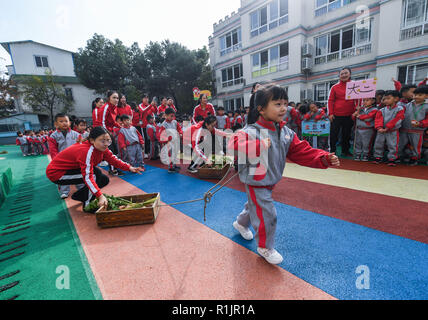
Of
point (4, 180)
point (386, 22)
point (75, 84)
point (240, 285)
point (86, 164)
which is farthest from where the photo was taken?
point (75, 84)

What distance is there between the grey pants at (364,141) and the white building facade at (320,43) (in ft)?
26.5

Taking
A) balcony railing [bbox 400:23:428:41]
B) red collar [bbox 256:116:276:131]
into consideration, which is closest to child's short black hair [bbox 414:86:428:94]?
red collar [bbox 256:116:276:131]

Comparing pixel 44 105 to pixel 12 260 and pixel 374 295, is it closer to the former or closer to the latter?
pixel 12 260

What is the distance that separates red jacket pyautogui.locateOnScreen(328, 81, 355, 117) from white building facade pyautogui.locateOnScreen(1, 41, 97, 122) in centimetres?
2861

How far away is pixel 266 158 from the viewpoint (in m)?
1.89

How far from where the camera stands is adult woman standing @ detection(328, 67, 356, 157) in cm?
579

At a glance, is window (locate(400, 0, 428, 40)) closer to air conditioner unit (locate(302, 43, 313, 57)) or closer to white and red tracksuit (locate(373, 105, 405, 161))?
air conditioner unit (locate(302, 43, 313, 57))

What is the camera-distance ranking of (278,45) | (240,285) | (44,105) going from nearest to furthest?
(240,285)
(278,45)
(44,105)

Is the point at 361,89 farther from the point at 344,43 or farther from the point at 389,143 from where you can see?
the point at 344,43

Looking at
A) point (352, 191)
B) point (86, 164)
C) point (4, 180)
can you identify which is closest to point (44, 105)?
point (4, 180)

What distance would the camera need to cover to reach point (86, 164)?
125 inches

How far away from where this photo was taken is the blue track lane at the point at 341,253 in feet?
5.51

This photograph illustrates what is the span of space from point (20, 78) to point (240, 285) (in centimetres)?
3099

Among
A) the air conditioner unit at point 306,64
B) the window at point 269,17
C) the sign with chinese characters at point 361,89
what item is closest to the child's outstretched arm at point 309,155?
the sign with chinese characters at point 361,89
